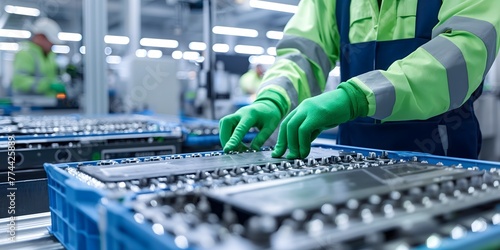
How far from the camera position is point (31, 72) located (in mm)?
4781

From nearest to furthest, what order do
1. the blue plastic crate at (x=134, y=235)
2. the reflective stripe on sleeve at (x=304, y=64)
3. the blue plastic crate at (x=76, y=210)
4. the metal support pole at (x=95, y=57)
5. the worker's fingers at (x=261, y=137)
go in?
the blue plastic crate at (x=134, y=235)
the blue plastic crate at (x=76, y=210)
the worker's fingers at (x=261, y=137)
the reflective stripe on sleeve at (x=304, y=64)
the metal support pole at (x=95, y=57)

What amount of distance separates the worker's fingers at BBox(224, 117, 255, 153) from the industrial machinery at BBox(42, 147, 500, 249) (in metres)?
0.38

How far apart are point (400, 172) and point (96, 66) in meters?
3.37

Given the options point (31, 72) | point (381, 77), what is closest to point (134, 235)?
point (381, 77)

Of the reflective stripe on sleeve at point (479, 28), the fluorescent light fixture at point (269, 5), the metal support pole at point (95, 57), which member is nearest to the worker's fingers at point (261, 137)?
the reflective stripe on sleeve at point (479, 28)

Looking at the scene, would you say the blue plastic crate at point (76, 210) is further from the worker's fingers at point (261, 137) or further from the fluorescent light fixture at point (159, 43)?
the fluorescent light fixture at point (159, 43)

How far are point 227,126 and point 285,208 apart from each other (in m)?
0.91

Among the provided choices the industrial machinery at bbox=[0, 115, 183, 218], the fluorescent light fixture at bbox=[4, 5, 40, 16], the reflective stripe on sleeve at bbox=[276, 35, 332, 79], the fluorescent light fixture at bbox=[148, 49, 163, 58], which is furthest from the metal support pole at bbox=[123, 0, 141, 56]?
the fluorescent light fixture at bbox=[148, 49, 163, 58]

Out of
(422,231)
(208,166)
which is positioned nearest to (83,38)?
(208,166)

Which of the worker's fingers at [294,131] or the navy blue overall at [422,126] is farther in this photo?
the navy blue overall at [422,126]

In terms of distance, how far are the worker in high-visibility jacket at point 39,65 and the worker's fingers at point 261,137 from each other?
3.65 meters

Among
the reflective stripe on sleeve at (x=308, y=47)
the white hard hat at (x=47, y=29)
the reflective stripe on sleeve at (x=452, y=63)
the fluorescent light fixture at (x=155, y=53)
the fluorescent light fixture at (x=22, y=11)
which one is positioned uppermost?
the fluorescent light fixture at (x=155, y=53)

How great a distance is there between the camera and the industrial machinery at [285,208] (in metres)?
0.53

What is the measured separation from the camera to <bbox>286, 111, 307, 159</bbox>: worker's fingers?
1.21m
